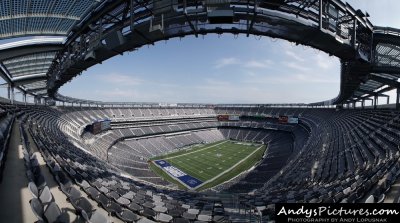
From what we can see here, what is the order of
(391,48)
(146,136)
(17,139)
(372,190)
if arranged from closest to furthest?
(372,190)
(17,139)
(391,48)
(146,136)

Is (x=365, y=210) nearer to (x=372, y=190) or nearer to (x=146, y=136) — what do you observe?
(x=372, y=190)

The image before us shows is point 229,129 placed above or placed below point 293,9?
below

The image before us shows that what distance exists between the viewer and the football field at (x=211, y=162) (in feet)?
142

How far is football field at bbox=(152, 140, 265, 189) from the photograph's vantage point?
142 ft

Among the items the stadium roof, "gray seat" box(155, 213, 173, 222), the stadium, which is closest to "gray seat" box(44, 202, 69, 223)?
the stadium

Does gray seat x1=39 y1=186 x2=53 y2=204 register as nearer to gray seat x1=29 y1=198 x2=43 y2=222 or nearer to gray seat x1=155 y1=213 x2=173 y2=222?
gray seat x1=29 y1=198 x2=43 y2=222

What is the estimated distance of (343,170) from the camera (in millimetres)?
20047

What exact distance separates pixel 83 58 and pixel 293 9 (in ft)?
44.6

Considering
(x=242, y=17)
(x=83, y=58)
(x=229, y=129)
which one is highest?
(x=242, y=17)

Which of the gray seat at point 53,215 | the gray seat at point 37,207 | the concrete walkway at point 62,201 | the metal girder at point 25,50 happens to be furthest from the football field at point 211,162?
the gray seat at point 37,207

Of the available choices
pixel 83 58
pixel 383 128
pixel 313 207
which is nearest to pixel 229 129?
pixel 383 128

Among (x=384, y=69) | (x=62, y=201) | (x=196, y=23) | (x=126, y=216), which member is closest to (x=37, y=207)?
(x=62, y=201)

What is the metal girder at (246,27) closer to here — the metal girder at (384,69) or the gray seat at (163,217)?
the metal girder at (384,69)

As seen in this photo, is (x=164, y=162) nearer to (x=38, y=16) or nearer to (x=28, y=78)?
(x=28, y=78)
